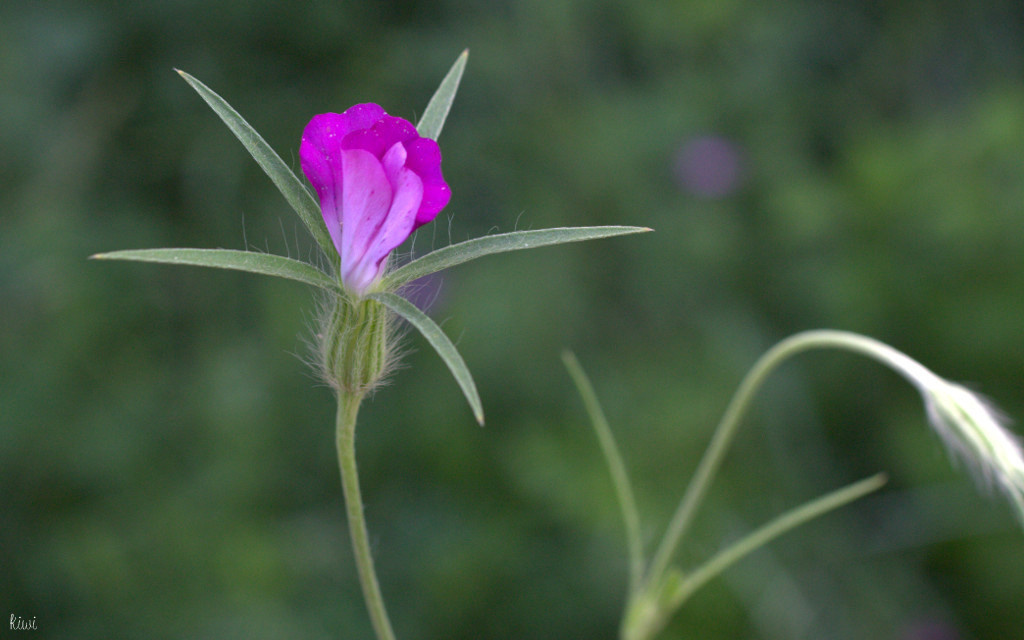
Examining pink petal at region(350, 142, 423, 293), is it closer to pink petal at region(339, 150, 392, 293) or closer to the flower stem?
pink petal at region(339, 150, 392, 293)

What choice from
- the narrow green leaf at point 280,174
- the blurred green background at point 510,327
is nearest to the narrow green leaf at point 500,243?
the narrow green leaf at point 280,174

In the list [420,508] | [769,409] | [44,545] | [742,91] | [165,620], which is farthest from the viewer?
[742,91]

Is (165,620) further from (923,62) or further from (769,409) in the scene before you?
(923,62)

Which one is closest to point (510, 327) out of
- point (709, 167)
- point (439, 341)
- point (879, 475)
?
point (709, 167)

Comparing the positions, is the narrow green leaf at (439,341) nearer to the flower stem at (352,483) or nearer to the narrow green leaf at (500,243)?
the narrow green leaf at (500,243)

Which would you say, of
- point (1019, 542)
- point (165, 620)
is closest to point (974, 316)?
point (1019, 542)

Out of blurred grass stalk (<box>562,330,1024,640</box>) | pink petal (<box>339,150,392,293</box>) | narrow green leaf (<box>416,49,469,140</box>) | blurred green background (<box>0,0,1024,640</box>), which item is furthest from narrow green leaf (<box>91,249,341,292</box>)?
blurred green background (<box>0,0,1024,640</box>)

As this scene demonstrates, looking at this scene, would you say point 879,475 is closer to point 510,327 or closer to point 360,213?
point 360,213
